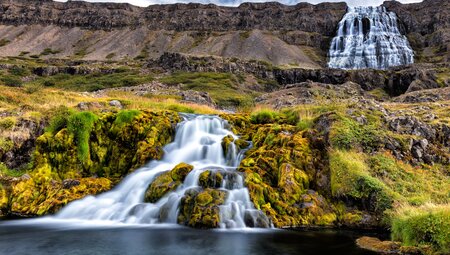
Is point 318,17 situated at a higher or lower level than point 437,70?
higher

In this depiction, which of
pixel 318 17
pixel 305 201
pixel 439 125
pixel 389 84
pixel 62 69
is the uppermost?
pixel 318 17

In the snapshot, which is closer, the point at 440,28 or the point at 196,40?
the point at 440,28

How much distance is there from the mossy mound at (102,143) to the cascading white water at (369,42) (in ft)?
404

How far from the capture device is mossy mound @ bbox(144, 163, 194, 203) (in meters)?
18.4

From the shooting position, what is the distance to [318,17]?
180m

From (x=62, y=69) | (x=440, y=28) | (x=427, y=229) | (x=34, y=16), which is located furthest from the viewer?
(x=34, y=16)

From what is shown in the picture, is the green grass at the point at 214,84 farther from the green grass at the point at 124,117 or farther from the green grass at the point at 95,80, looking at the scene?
the green grass at the point at 124,117

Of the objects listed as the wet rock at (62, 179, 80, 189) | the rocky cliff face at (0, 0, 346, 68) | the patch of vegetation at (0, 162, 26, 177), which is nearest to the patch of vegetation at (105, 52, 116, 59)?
the rocky cliff face at (0, 0, 346, 68)

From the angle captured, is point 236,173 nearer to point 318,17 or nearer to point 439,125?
point 439,125

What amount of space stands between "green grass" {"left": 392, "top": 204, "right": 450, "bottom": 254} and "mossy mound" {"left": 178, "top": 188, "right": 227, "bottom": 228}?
21.7ft

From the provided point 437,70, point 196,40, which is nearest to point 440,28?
point 437,70

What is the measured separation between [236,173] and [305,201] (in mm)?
3237

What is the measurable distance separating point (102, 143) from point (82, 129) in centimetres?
130

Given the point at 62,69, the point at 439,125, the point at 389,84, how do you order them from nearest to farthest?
the point at 439,125 < the point at 389,84 < the point at 62,69
